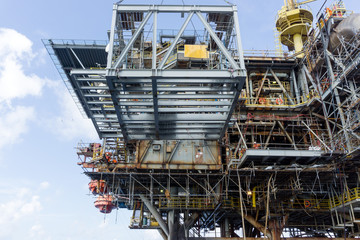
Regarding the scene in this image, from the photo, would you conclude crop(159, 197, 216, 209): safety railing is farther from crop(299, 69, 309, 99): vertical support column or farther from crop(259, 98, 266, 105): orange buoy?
crop(299, 69, 309, 99): vertical support column

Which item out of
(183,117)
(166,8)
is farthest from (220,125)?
(166,8)

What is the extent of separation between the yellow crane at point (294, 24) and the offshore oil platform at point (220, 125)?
730 cm

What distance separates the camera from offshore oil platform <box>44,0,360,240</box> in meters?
17.5

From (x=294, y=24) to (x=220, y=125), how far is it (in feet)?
65.9

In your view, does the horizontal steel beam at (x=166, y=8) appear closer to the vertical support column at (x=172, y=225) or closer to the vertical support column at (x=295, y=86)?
the vertical support column at (x=295, y=86)

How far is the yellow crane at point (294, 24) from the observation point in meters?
33.5

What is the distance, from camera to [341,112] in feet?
68.4

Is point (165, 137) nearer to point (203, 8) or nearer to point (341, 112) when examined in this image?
point (203, 8)

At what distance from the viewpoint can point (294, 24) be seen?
111 ft

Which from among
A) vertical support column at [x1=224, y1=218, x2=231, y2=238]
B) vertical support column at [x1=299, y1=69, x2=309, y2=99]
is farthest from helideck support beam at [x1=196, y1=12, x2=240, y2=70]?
vertical support column at [x1=224, y1=218, x2=231, y2=238]

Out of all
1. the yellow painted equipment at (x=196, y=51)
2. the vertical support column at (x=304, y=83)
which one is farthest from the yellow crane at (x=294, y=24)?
the yellow painted equipment at (x=196, y=51)

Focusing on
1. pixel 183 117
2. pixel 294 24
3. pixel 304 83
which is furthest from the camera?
pixel 294 24

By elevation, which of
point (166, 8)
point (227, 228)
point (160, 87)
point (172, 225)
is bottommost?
point (172, 225)

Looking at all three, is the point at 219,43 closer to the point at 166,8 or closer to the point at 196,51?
the point at 196,51
